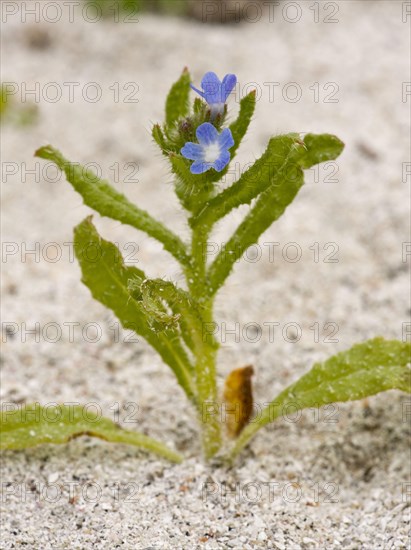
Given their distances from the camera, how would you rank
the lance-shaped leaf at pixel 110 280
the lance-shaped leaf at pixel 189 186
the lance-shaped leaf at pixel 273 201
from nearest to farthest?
the lance-shaped leaf at pixel 189 186, the lance-shaped leaf at pixel 273 201, the lance-shaped leaf at pixel 110 280

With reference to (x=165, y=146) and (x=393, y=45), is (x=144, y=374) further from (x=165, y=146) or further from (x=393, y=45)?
(x=393, y=45)

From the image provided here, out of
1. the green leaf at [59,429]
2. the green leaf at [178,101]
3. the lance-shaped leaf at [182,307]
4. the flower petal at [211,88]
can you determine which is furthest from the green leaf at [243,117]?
the green leaf at [59,429]

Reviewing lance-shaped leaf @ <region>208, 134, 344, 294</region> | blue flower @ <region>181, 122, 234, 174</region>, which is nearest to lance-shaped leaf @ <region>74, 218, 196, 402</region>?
lance-shaped leaf @ <region>208, 134, 344, 294</region>

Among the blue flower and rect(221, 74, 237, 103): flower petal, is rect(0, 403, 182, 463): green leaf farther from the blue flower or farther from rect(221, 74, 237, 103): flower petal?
rect(221, 74, 237, 103): flower petal

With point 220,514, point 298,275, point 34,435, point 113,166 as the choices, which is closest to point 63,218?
point 113,166

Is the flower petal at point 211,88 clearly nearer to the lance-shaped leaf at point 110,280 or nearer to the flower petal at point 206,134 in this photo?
the flower petal at point 206,134

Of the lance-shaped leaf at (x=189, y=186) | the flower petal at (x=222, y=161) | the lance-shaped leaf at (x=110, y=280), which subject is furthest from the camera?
the lance-shaped leaf at (x=110, y=280)

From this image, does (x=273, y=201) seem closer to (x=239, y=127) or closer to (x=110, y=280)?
(x=239, y=127)
